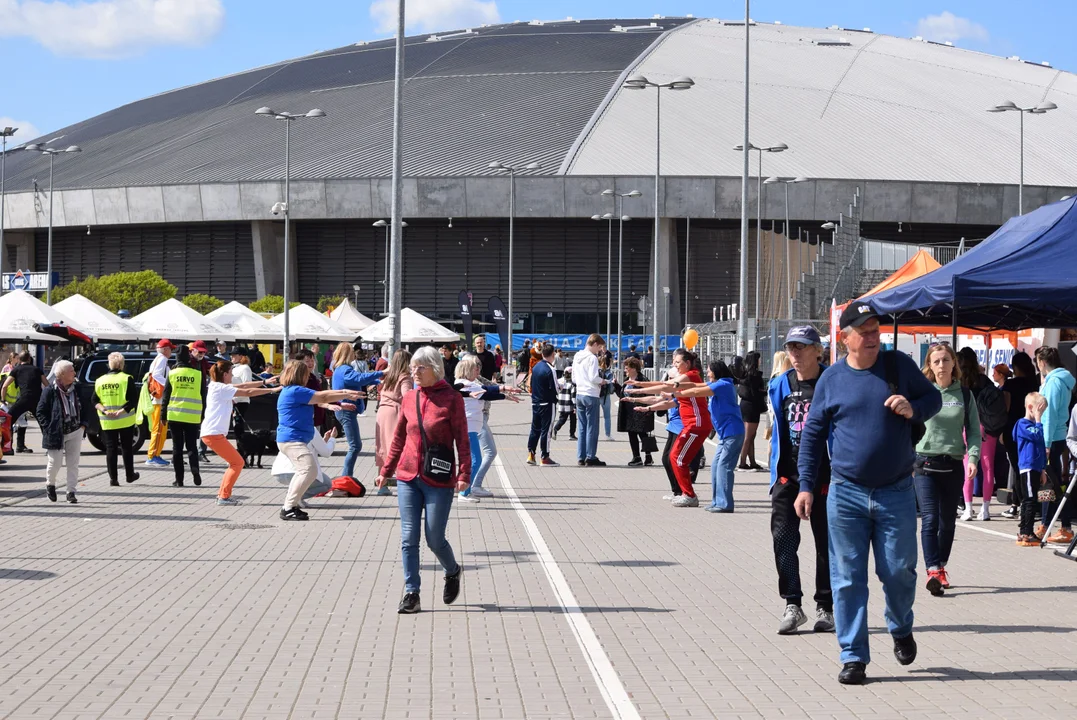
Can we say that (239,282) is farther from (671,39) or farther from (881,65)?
(881,65)

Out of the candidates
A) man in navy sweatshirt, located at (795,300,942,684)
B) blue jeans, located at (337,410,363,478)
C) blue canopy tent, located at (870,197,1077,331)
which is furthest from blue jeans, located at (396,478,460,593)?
blue jeans, located at (337,410,363,478)

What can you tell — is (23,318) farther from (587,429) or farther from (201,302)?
(201,302)

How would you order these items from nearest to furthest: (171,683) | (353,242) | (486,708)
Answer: (486,708), (171,683), (353,242)

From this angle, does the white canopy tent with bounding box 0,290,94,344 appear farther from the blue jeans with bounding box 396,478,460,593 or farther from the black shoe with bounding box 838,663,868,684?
the black shoe with bounding box 838,663,868,684

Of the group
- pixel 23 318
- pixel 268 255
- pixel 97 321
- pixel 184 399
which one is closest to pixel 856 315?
pixel 184 399

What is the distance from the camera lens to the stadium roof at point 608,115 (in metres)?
73.7

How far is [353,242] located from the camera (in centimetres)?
8062

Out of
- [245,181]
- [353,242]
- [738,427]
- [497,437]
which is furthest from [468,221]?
[738,427]

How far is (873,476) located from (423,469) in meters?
3.09

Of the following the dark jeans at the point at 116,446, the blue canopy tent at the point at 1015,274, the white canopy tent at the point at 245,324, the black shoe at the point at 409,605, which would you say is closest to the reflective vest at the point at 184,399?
the dark jeans at the point at 116,446

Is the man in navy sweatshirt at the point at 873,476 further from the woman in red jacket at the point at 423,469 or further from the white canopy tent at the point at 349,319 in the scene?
the white canopy tent at the point at 349,319

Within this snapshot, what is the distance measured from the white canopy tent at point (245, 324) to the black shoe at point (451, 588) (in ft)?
96.8

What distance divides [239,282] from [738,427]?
69.2 meters

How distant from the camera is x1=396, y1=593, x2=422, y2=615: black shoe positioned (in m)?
9.04
